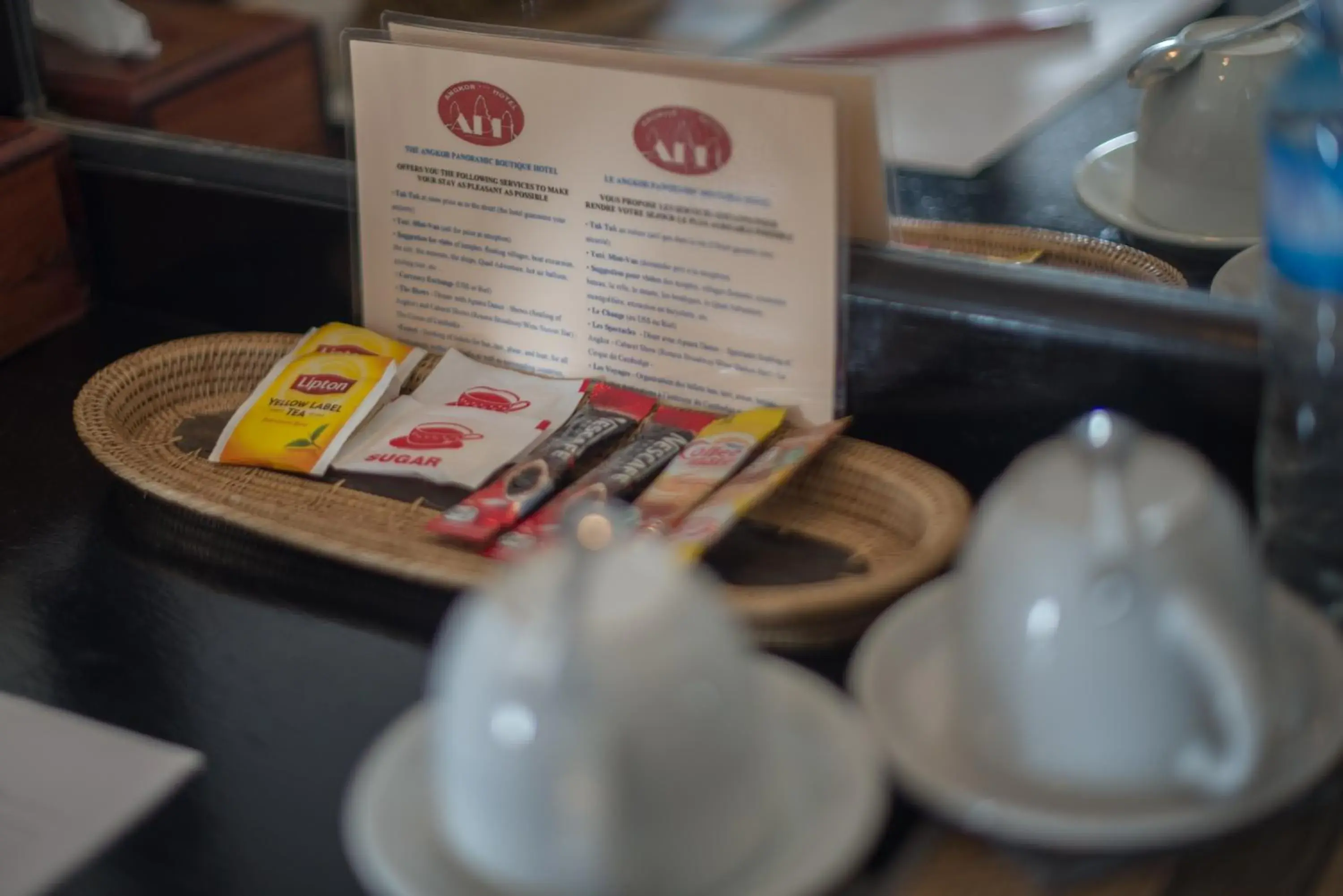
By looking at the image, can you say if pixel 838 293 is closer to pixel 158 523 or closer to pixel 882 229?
pixel 882 229

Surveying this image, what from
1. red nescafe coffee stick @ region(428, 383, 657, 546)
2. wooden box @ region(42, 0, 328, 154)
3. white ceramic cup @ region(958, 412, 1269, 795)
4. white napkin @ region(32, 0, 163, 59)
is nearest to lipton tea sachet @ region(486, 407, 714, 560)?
red nescafe coffee stick @ region(428, 383, 657, 546)

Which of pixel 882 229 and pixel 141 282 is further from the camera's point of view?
pixel 141 282

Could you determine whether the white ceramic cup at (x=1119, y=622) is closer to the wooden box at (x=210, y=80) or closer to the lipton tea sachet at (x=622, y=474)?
the lipton tea sachet at (x=622, y=474)

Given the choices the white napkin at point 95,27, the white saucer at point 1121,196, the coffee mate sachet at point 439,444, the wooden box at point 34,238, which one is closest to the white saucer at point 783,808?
the coffee mate sachet at point 439,444

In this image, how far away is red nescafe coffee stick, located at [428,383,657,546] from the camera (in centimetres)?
70

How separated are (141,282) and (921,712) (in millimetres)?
702

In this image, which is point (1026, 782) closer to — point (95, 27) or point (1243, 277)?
point (1243, 277)

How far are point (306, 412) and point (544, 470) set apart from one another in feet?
0.51

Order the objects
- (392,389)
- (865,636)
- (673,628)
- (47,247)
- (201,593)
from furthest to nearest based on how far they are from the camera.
Result: 1. (47,247)
2. (392,389)
3. (201,593)
4. (865,636)
5. (673,628)

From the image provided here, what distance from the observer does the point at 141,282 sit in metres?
1.01

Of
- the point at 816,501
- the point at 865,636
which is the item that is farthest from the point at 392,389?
the point at 865,636

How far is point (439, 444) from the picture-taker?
2.55 feet

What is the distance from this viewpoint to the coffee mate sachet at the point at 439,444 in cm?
75

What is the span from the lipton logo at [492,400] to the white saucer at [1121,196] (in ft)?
1.27
